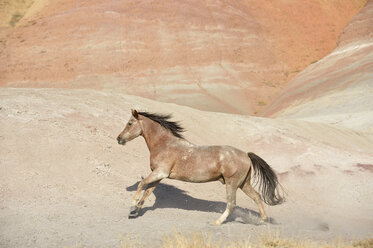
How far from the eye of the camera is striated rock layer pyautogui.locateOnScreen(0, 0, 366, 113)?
50.1 meters

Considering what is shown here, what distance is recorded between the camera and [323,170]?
17094 millimetres

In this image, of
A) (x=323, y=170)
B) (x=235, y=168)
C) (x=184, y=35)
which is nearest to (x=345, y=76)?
(x=184, y=35)

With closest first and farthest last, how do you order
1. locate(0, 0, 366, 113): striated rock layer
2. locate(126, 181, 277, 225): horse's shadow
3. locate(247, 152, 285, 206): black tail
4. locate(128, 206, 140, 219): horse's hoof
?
locate(128, 206, 140, 219): horse's hoof
locate(247, 152, 285, 206): black tail
locate(126, 181, 277, 225): horse's shadow
locate(0, 0, 366, 113): striated rock layer

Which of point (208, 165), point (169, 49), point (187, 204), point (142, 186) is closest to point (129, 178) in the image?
point (187, 204)

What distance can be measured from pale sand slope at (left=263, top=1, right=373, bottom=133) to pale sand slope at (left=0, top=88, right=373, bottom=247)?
12514 mm

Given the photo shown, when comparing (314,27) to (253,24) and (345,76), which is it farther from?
(345,76)

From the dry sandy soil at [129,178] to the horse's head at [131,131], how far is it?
1674mm

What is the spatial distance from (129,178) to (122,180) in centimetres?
33

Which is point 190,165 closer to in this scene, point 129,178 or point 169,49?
point 129,178

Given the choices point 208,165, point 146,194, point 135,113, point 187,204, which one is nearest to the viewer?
point 146,194

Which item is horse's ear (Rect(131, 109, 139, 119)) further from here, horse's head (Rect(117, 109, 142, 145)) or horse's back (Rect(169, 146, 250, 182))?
horse's back (Rect(169, 146, 250, 182))

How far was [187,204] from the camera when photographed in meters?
11.4

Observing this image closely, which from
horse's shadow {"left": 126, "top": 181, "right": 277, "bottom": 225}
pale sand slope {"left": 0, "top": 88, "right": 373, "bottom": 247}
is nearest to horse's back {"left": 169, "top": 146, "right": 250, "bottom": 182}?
pale sand slope {"left": 0, "top": 88, "right": 373, "bottom": 247}

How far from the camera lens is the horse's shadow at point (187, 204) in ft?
34.7
